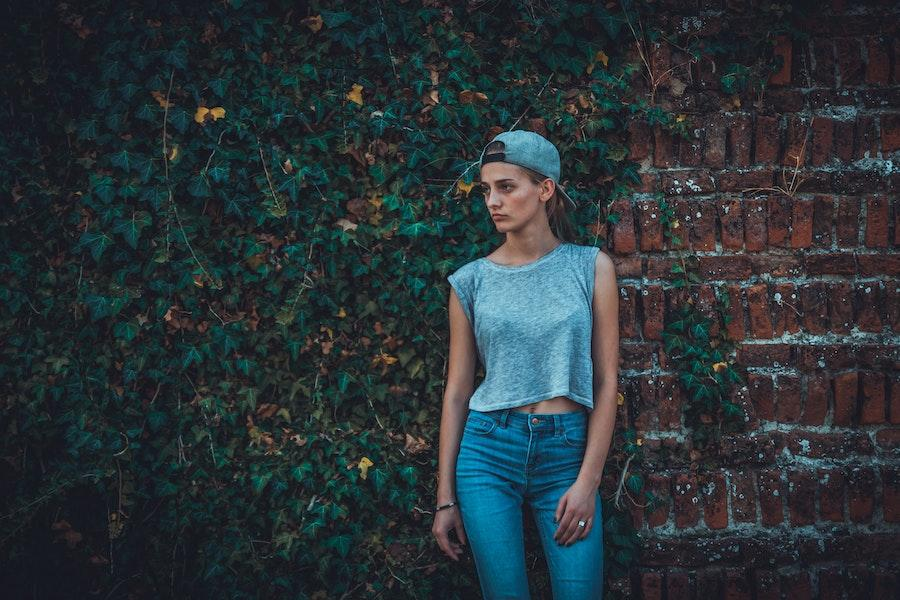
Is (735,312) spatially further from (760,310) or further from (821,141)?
(821,141)

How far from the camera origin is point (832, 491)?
9.52 feet

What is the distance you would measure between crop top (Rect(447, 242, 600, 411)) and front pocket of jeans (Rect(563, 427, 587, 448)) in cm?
9

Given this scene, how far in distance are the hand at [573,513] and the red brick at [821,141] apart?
178cm

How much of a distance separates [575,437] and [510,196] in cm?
92

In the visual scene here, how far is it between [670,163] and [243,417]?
7.50ft

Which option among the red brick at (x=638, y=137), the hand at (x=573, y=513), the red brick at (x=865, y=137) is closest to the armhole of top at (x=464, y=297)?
the hand at (x=573, y=513)

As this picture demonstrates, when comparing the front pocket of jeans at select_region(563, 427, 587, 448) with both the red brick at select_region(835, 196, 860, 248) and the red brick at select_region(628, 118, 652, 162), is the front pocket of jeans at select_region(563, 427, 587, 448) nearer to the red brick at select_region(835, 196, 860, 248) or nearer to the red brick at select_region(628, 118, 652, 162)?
the red brick at select_region(628, 118, 652, 162)

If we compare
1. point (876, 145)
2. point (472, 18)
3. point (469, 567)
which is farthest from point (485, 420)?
point (876, 145)

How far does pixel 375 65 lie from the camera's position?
3.08 meters

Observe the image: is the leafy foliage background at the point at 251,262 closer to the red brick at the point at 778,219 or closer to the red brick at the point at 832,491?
the red brick at the point at 778,219

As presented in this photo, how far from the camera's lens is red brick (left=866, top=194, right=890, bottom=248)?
288 centimetres

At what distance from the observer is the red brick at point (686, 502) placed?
295cm

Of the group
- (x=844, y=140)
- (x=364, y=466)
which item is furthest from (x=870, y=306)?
(x=364, y=466)

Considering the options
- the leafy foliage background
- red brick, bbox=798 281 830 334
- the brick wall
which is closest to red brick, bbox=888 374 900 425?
the brick wall
